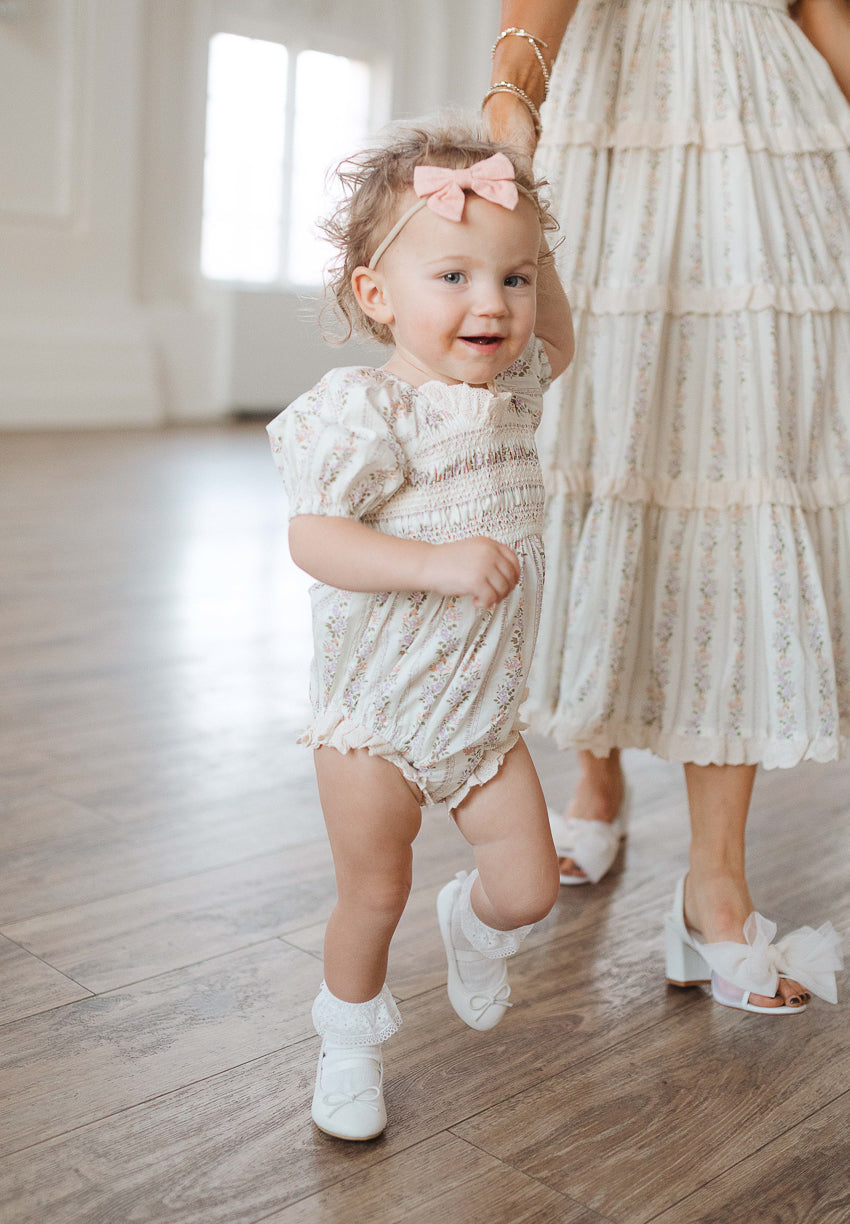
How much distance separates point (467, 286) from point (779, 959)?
86cm

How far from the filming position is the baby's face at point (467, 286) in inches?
45.2

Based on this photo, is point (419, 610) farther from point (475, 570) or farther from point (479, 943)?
point (479, 943)

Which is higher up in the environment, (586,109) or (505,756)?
(586,109)

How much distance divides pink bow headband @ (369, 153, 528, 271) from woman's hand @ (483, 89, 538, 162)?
0.25 m

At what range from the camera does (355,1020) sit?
4.02 feet

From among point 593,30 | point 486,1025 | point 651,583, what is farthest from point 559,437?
point 486,1025

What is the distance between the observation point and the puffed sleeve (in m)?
1.11

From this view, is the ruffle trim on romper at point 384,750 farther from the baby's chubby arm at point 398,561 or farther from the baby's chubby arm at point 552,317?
the baby's chubby arm at point 552,317

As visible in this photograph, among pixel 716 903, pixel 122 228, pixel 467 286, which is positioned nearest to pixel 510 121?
pixel 467 286

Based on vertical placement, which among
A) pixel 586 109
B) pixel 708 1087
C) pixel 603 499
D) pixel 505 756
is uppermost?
pixel 586 109

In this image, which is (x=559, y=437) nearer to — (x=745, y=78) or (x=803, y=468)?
(x=803, y=468)

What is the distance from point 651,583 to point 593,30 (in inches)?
27.9

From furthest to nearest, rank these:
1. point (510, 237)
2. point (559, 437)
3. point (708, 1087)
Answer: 1. point (559, 437)
2. point (708, 1087)
3. point (510, 237)

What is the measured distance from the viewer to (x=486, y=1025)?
1.32m
